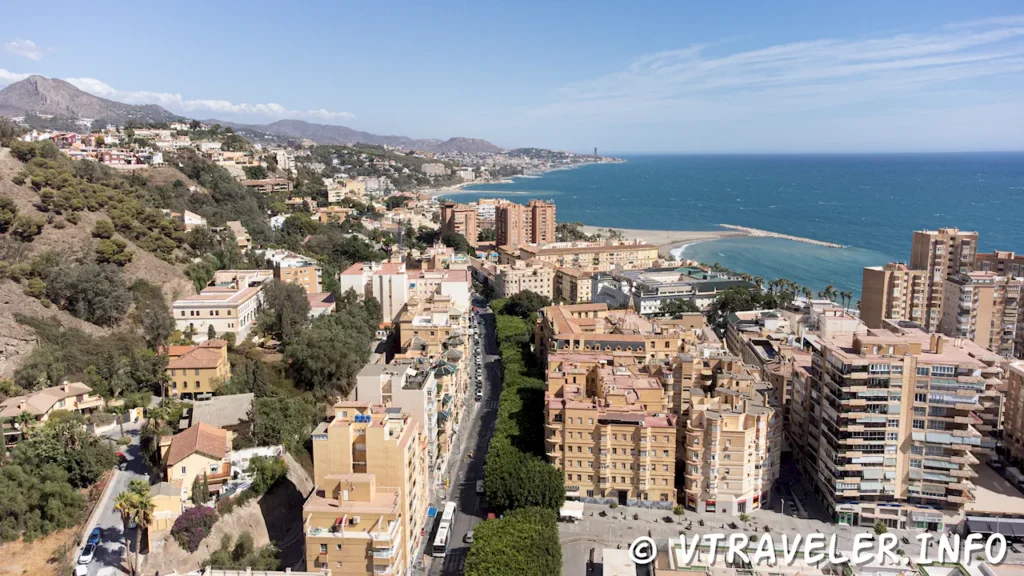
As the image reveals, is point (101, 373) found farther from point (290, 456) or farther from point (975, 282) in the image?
point (975, 282)

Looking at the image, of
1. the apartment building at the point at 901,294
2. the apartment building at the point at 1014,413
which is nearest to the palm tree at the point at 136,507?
the apartment building at the point at 1014,413

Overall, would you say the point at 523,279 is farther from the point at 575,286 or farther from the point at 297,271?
the point at 297,271

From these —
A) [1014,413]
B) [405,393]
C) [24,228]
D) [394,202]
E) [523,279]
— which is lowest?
[1014,413]

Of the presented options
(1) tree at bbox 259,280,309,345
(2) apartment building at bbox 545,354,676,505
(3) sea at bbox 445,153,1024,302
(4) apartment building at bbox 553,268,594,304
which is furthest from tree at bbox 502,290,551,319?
(3) sea at bbox 445,153,1024,302

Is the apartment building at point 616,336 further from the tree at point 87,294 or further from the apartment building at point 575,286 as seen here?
the tree at point 87,294

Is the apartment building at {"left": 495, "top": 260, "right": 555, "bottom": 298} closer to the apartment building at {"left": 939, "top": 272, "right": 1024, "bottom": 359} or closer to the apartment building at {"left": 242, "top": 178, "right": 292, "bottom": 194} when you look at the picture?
the apartment building at {"left": 939, "top": 272, "right": 1024, "bottom": 359}

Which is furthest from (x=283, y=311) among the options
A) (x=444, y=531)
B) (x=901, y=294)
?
(x=901, y=294)

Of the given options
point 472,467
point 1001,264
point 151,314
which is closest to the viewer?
point 472,467
